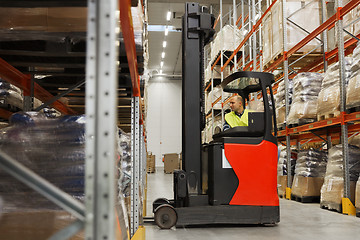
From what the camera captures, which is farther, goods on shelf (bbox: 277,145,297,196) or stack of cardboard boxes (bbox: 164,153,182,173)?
stack of cardboard boxes (bbox: 164,153,182,173)

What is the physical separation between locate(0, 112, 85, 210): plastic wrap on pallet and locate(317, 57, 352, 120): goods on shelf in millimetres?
4702

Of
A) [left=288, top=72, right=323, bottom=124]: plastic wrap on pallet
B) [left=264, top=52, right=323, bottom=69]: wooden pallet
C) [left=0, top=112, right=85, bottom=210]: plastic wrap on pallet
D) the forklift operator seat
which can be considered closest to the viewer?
[left=0, top=112, right=85, bottom=210]: plastic wrap on pallet

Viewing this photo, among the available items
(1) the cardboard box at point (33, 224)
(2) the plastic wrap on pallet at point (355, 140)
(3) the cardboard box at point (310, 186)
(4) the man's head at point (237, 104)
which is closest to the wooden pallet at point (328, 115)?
(2) the plastic wrap on pallet at point (355, 140)

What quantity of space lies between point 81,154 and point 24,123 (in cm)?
37

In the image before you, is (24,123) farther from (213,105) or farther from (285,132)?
(213,105)

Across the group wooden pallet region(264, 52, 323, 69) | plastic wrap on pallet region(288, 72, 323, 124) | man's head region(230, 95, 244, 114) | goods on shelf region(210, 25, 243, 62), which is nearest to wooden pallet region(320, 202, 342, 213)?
plastic wrap on pallet region(288, 72, 323, 124)

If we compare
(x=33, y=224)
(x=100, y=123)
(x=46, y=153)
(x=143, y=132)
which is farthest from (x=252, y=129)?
(x=100, y=123)

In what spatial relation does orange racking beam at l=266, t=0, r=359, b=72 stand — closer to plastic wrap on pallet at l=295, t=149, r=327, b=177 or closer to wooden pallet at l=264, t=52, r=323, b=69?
wooden pallet at l=264, t=52, r=323, b=69

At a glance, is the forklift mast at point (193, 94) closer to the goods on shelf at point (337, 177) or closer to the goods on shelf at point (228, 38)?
the goods on shelf at point (337, 177)

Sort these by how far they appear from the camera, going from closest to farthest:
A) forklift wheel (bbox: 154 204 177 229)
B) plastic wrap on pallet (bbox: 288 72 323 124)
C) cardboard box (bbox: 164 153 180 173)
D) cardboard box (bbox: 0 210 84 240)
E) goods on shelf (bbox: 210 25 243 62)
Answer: cardboard box (bbox: 0 210 84 240), forklift wheel (bbox: 154 204 177 229), plastic wrap on pallet (bbox: 288 72 323 124), goods on shelf (bbox: 210 25 243 62), cardboard box (bbox: 164 153 180 173)

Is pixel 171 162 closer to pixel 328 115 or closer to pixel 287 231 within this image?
pixel 328 115

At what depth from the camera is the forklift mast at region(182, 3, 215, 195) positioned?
192 inches

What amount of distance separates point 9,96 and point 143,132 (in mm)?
2445

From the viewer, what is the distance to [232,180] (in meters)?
4.65
